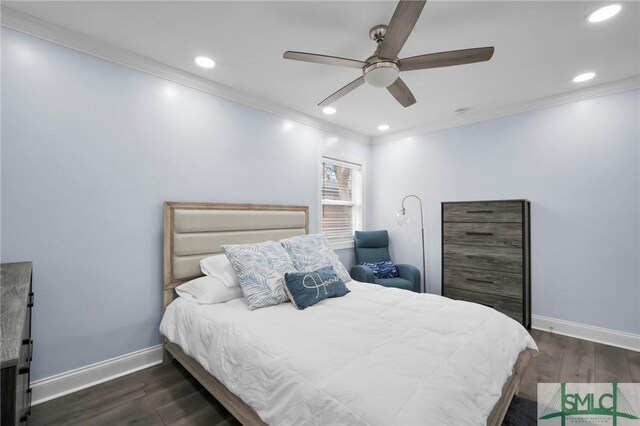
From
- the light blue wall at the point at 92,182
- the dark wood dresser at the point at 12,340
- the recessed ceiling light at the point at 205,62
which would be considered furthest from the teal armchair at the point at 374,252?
the dark wood dresser at the point at 12,340

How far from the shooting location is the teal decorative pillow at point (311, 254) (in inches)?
104

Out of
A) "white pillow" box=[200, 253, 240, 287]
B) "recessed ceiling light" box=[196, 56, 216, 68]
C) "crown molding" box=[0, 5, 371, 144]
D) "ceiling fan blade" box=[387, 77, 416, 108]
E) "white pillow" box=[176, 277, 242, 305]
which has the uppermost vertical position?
"recessed ceiling light" box=[196, 56, 216, 68]

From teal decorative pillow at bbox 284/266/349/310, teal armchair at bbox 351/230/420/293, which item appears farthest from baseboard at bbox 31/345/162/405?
teal armchair at bbox 351/230/420/293

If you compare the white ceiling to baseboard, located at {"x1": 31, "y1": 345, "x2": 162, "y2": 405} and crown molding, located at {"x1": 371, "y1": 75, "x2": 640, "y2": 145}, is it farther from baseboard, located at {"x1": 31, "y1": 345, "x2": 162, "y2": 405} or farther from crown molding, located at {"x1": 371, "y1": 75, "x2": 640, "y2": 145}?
baseboard, located at {"x1": 31, "y1": 345, "x2": 162, "y2": 405}

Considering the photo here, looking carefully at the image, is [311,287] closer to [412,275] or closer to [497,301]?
[412,275]

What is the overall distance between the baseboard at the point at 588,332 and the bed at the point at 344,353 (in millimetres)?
1014

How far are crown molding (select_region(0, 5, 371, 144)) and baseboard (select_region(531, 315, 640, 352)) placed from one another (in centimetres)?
379

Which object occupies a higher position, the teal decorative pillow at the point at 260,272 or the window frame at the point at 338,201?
the window frame at the point at 338,201

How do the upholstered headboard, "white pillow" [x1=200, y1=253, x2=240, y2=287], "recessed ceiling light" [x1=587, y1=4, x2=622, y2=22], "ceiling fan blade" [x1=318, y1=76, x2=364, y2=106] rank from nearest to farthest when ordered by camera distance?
"recessed ceiling light" [x1=587, y1=4, x2=622, y2=22]
"ceiling fan blade" [x1=318, y1=76, x2=364, y2=106]
"white pillow" [x1=200, y1=253, x2=240, y2=287]
the upholstered headboard

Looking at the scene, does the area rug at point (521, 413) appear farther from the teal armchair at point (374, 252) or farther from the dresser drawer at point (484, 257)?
the teal armchair at point (374, 252)

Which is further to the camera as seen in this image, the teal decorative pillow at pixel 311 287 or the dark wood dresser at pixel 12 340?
the teal decorative pillow at pixel 311 287

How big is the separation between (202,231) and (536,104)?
3842mm

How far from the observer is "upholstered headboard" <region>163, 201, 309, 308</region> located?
2477mm

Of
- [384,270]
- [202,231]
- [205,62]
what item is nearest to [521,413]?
[384,270]
